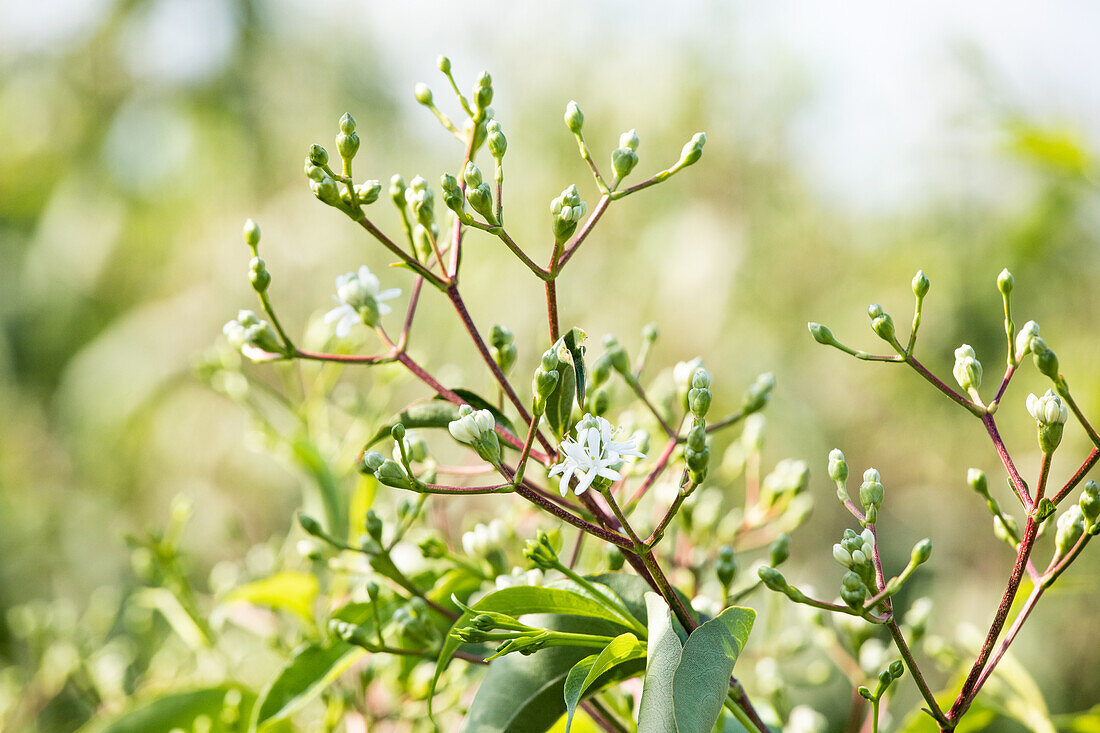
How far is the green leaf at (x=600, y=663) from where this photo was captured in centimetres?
26

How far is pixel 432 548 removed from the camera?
0.38 metres

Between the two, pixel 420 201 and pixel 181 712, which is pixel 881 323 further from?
pixel 181 712

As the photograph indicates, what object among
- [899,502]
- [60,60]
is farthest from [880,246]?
[60,60]

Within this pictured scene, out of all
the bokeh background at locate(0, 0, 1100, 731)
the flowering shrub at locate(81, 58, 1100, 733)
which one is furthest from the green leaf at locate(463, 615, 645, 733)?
the bokeh background at locate(0, 0, 1100, 731)

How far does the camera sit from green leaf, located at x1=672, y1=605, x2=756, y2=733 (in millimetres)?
238

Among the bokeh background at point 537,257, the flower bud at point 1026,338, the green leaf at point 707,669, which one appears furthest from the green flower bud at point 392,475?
the bokeh background at point 537,257

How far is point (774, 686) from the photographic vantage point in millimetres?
427

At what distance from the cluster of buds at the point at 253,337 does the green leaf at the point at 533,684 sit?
0.15m

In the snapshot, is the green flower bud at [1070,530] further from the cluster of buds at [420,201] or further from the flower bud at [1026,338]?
the cluster of buds at [420,201]

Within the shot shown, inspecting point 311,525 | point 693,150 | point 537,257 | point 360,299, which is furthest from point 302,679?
point 537,257

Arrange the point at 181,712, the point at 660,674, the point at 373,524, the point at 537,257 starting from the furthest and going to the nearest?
the point at 537,257, the point at 181,712, the point at 373,524, the point at 660,674

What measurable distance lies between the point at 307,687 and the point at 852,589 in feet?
0.75

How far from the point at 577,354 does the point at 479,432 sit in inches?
1.6

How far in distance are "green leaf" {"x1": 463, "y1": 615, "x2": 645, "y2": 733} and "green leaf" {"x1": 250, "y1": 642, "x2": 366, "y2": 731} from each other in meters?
0.08
